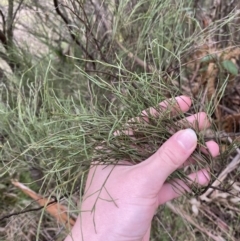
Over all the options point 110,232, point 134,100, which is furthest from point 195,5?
point 110,232

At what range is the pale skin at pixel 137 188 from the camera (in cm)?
66

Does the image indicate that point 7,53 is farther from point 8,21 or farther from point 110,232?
point 110,232

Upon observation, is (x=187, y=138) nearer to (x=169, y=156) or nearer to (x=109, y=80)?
(x=169, y=156)

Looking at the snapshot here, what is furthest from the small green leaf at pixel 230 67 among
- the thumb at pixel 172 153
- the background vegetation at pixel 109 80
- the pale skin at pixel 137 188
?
the thumb at pixel 172 153

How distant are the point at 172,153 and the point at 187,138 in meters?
0.04

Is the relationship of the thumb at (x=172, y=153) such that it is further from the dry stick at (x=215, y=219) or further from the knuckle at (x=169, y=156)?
the dry stick at (x=215, y=219)

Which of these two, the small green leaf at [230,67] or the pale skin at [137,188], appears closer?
the pale skin at [137,188]

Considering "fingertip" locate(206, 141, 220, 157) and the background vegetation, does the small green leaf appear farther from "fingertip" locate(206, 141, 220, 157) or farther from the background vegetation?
"fingertip" locate(206, 141, 220, 157)

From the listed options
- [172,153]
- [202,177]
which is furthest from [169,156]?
[202,177]

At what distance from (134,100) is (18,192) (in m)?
0.70

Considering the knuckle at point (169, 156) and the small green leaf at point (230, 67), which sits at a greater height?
the small green leaf at point (230, 67)

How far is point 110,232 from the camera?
2.36 ft

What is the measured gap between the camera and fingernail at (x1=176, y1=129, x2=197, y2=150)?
2.12 feet

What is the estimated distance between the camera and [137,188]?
694 mm
